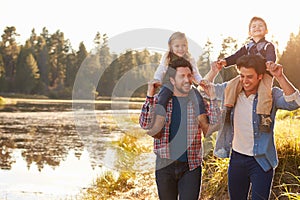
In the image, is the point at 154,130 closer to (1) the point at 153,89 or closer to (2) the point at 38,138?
(1) the point at 153,89

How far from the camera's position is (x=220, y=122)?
3334 mm

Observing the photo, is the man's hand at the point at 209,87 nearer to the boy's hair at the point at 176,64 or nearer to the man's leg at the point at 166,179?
the boy's hair at the point at 176,64

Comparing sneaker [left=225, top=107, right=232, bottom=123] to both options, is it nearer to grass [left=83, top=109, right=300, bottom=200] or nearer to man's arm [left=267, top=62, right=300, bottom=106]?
man's arm [left=267, top=62, right=300, bottom=106]

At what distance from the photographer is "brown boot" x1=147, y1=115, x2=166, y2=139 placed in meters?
3.24

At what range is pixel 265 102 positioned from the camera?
125 inches

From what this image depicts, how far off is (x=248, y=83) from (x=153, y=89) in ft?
2.03

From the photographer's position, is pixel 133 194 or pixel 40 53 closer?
pixel 133 194

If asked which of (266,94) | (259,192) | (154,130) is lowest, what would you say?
(259,192)

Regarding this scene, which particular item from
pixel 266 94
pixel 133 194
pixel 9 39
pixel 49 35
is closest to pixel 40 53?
pixel 9 39

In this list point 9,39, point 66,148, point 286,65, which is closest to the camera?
point 66,148

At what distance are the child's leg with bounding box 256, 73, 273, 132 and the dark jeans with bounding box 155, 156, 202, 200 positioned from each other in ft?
1.69

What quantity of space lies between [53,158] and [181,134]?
8.87m

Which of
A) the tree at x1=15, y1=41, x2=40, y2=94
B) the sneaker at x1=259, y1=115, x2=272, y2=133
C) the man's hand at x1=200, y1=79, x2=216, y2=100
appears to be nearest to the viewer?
the sneaker at x1=259, y1=115, x2=272, y2=133

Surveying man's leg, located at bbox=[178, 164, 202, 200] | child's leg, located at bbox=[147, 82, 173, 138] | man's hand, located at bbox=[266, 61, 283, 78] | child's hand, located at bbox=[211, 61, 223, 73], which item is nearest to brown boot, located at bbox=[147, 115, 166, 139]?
child's leg, located at bbox=[147, 82, 173, 138]
